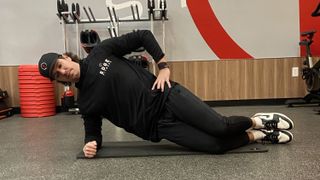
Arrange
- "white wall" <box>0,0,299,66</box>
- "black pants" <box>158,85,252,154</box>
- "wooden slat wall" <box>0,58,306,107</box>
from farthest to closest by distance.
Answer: "wooden slat wall" <box>0,58,306,107</box>
"white wall" <box>0,0,299,66</box>
"black pants" <box>158,85,252,154</box>

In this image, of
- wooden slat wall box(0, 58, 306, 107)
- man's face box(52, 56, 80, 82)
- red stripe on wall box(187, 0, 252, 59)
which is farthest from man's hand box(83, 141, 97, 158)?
red stripe on wall box(187, 0, 252, 59)

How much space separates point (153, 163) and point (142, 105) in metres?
0.37

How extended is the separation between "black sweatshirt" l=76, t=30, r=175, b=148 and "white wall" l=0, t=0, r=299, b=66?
2403 millimetres

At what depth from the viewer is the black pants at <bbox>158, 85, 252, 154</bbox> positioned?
212cm

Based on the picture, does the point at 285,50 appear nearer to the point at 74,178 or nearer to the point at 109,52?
the point at 109,52

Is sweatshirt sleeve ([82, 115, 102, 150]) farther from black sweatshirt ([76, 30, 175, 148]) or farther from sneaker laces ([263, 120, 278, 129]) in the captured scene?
sneaker laces ([263, 120, 278, 129])

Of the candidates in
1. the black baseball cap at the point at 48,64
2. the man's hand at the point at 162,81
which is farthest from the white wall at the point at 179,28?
the black baseball cap at the point at 48,64

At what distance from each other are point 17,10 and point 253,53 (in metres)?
3.24

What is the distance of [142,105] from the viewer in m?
2.17

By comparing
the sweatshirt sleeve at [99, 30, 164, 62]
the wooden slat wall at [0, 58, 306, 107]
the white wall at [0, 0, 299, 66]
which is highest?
the white wall at [0, 0, 299, 66]

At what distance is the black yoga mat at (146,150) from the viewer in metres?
2.24

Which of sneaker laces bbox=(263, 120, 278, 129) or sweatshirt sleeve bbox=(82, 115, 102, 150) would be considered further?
sneaker laces bbox=(263, 120, 278, 129)

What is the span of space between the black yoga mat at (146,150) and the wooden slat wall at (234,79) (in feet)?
7.24

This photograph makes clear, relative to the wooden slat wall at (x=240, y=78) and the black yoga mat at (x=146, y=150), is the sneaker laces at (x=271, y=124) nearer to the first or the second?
the black yoga mat at (x=146, y=150)
